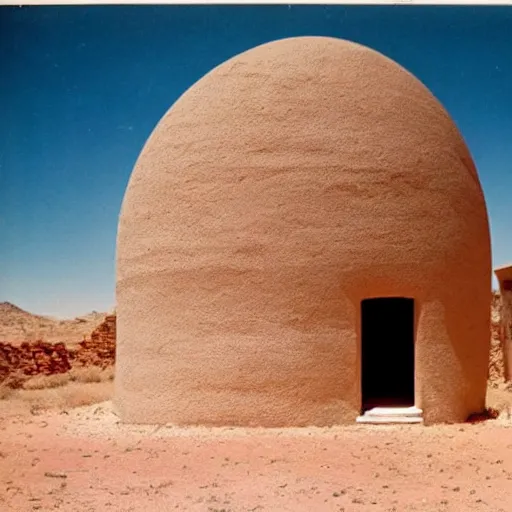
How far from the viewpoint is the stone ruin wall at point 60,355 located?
17.5 metres

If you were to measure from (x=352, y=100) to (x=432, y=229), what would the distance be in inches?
76.4

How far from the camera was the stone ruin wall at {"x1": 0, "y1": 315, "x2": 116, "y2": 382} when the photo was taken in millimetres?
17453

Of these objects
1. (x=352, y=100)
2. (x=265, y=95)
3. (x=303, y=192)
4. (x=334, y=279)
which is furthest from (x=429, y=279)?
(x=265, y=95)

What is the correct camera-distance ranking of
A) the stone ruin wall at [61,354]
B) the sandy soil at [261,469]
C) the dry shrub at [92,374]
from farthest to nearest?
the stone ruin wall at [61,354] → the dry shrub at [92,374] → the sandy soil at [261,469]

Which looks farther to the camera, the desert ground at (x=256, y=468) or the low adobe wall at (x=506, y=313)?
the low adobe wall at (x=506, y=313)

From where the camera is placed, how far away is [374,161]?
9.12m

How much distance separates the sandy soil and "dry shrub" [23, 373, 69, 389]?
23.7ft

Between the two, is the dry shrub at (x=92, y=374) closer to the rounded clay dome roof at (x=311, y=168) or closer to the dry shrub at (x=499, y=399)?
the rounded clay dome roof at (x=311, y=168)

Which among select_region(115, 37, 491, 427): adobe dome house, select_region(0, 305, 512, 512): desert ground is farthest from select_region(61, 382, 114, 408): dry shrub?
select_region(115, 37, 491, 427): adobe dome house

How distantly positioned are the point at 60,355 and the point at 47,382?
1.40 m

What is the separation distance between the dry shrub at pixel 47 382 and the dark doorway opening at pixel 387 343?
7.42m

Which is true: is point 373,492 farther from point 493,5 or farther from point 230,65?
point 230,65

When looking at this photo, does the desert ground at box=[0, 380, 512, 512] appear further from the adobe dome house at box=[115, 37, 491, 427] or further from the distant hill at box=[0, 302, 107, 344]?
the distant hill at box=[0, 302, 107, 344]

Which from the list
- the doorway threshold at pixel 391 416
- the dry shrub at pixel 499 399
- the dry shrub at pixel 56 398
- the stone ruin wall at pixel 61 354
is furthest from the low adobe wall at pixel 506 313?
the dry shrub at pixel 56 398
